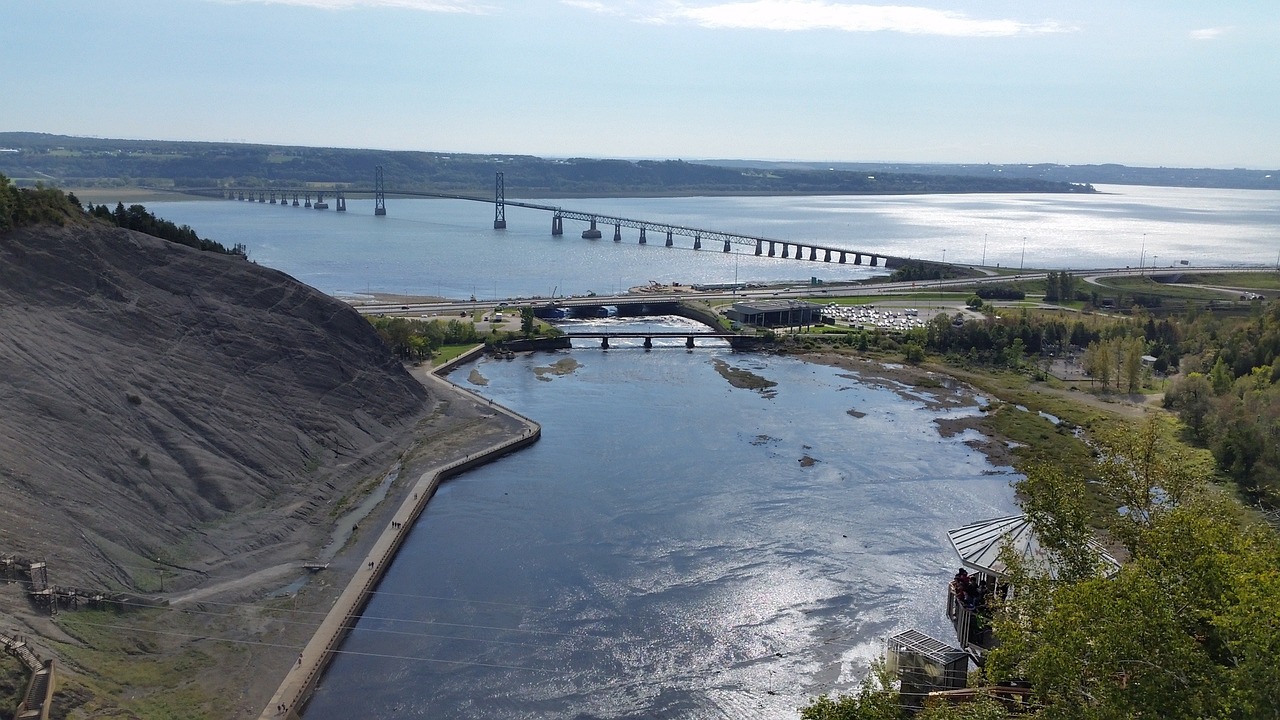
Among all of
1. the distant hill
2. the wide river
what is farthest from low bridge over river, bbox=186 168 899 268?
the wide river

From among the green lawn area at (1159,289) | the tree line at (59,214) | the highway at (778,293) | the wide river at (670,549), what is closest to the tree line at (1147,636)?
the wide river at (670,549)

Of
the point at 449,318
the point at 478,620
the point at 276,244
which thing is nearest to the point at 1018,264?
the point at 449,318

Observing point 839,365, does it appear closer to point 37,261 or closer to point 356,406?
point 356,406

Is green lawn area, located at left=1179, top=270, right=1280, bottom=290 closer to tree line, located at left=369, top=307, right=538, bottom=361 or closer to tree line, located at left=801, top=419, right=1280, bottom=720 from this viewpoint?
tree line, located at left=369, top=307, right=538, bottom=361

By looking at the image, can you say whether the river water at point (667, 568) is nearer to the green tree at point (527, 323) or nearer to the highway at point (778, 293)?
the green tree at point (527, 323)

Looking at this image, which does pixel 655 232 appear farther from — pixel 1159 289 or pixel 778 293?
pixel 1159 289

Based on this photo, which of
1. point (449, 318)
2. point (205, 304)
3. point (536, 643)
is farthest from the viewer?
point (449, 318)

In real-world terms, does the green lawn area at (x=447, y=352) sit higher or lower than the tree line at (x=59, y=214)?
lower
